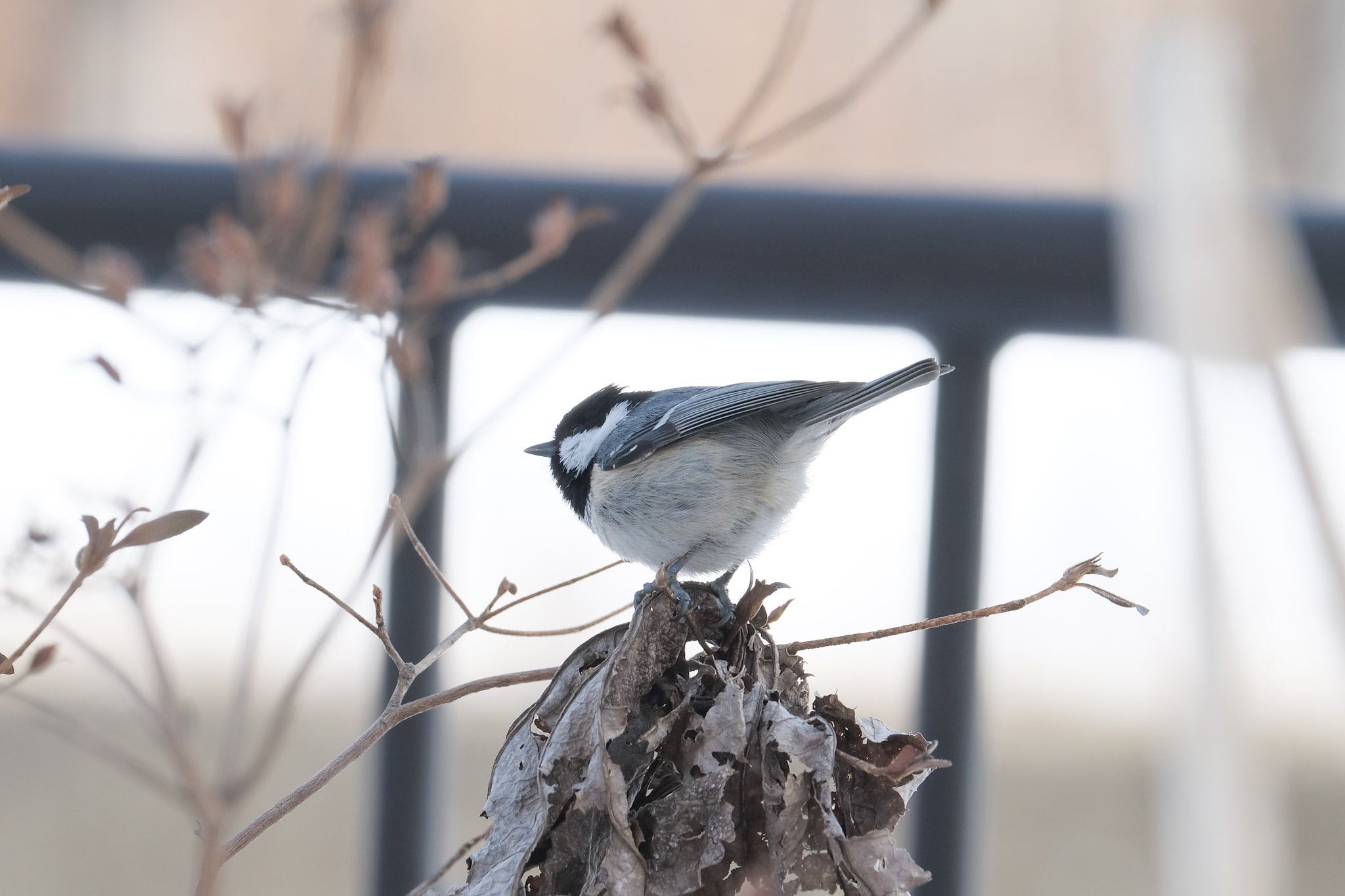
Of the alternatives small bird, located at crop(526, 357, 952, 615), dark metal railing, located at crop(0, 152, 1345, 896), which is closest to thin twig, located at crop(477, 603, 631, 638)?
small bird, located at crop(526, 357, 952, 615)

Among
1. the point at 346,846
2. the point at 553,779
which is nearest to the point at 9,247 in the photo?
the point at 346,846

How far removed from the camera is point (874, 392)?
1.51 meters

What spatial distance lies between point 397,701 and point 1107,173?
261 centimetres

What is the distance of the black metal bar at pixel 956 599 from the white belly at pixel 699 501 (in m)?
0.63

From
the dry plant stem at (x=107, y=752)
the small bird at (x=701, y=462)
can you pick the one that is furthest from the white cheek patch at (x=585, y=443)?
the dry plant stem at (x=107, y=752)

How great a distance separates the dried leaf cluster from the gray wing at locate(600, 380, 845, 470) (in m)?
0.60

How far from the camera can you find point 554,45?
3.52 meters

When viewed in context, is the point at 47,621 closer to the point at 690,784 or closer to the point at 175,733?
the point at 690,784

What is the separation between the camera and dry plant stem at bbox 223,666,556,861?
0.81m

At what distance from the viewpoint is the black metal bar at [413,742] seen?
223 cm

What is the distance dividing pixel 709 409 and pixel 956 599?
0.86m

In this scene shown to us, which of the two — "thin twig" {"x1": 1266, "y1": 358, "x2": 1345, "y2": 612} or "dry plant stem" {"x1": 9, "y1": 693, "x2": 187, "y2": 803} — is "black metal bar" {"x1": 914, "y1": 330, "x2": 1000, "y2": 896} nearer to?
"thin twig" {"x1": 1266, "y1": 358, "x2": 1345, "y2": 612}

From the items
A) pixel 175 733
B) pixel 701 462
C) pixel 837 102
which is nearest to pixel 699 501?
pixel 701 462

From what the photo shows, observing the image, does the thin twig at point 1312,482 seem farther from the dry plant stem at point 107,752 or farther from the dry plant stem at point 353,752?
the dry plant stem at point 107,752
